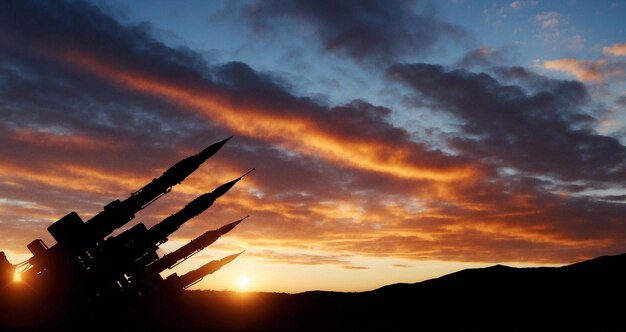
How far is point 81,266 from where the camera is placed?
24.0 meters

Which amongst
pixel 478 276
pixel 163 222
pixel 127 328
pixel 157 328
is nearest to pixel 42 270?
pixel 163 222

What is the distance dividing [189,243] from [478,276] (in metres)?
37.2

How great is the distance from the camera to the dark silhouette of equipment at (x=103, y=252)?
23.2m

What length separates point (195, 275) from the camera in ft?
118

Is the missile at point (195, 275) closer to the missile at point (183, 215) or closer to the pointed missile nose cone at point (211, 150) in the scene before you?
the missile at point (183, 215)

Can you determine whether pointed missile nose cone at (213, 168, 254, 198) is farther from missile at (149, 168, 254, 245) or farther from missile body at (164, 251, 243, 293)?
missile body at (164, 251, 243, 293)

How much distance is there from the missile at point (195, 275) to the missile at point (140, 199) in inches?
403

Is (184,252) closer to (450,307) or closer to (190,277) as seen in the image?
(190,277)

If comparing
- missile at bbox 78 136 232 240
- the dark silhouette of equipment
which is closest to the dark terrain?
the dark silhouette of equipment

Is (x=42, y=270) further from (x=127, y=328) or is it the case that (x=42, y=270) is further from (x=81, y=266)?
(x=127, y=328)

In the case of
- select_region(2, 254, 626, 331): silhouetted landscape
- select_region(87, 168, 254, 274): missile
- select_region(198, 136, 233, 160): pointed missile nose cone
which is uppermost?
select_region(198, 136, 233, 160): pointed missile nose cone

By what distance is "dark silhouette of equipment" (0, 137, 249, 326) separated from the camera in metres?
23.2

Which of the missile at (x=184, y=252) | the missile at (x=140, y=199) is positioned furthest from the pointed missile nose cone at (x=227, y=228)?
the missile at (x=140, y=199)

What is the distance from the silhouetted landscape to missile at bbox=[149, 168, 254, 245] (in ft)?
22.6
